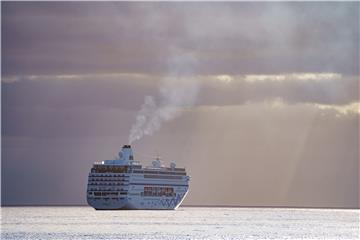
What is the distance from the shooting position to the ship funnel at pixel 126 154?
553 feet

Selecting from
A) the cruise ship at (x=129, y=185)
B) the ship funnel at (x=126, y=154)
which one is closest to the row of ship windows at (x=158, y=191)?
the cruise ship at (x=129, y=185)

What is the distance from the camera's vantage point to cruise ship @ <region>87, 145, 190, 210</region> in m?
163

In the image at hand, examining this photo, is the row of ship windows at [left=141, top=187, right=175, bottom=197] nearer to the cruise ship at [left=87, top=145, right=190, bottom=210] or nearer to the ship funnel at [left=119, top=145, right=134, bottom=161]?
the cruise ship at [left=87, top=145, right=190, bottom=210]

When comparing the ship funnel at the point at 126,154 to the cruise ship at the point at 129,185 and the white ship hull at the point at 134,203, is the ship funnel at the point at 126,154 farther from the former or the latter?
the white ship hull at the point at 134,203

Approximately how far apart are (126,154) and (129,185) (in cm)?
854

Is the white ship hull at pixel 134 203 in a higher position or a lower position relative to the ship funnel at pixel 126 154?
lower

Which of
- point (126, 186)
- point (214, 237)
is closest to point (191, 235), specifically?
point (214, 237)

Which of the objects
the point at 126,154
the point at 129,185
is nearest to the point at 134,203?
the point at 129,185

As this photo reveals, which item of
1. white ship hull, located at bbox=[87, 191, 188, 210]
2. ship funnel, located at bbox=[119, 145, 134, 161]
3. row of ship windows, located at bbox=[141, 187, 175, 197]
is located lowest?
white ship hull, located at bbox=[87, 191, 188, 210]

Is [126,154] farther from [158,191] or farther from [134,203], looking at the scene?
[134,203]

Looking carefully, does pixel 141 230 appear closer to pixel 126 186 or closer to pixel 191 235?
pixel 191 235

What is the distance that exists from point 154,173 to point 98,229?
61.7 meters

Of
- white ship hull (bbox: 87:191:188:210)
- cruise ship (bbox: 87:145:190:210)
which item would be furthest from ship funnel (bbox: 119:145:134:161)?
white ship hull (bbox: 87:191:188:210)

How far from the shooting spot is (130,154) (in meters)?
170
